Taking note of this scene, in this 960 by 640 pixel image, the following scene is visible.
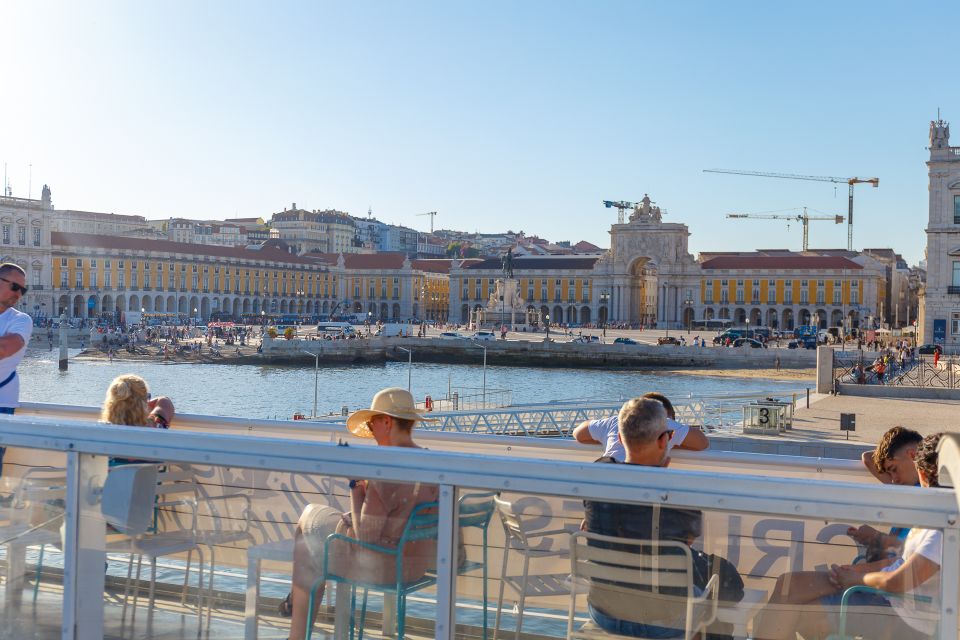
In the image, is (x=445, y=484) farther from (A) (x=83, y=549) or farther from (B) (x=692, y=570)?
(A) (x=83, y=549)

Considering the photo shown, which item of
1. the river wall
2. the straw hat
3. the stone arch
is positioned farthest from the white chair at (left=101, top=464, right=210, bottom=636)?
the stone arch

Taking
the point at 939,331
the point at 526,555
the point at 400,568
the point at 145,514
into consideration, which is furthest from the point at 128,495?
the point at 939,331

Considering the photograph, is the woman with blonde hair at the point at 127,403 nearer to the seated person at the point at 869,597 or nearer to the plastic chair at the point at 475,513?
the plastic chair at the point at 475,513

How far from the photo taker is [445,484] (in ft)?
6.88

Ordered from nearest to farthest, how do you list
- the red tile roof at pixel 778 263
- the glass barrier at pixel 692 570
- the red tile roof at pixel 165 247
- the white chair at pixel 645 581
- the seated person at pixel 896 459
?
the glass barrier at pixel 692 570 → the white chair at pixel 645 581 → the seated person at pixel 896 459 → the red tile roof at pixel 165 247 → the red tile roof at pixel 778 263

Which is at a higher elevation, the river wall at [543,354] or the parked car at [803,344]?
the parked car at [803,344]

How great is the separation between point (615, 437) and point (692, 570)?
1.09m

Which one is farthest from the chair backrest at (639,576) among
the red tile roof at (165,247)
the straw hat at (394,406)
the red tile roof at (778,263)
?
the red tile roof at (778,263)

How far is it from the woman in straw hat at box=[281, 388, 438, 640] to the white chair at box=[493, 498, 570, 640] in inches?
6.8

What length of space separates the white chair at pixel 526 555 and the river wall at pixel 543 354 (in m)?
47.6

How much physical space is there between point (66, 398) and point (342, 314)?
61.5 metres

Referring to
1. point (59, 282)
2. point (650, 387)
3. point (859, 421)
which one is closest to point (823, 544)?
point (859, 421)

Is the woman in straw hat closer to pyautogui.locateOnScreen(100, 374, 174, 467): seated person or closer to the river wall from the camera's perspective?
pyautogui.locateOnScreen(100, 374, 174, 467): seated person

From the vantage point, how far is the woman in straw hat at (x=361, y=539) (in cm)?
220
